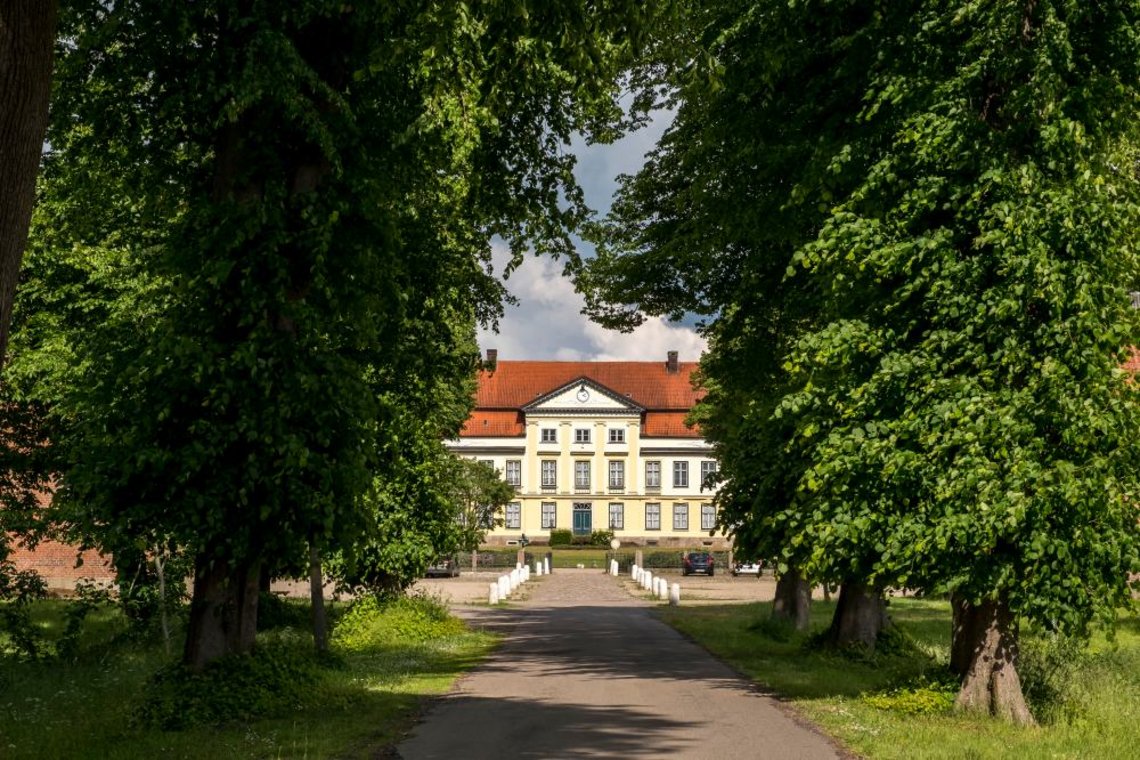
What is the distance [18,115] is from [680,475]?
303 ft

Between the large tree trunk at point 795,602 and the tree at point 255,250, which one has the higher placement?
the tree at point 255,250

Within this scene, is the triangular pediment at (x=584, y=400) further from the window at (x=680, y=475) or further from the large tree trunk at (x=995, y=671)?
the large tree trunk at (x=995, y=671)

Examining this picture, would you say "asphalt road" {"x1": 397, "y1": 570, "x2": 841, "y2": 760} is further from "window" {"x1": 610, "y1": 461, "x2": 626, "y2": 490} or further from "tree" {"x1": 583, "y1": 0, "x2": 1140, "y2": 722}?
"window" {"x1": 610, "y1": 461, "x2": 626, "y2": 490}

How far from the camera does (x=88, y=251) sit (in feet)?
67.2

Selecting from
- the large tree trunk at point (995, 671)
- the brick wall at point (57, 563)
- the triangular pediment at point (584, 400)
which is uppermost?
the triangular pediment at point (584, 400)

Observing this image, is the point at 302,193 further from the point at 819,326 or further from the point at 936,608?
the point at 936,608

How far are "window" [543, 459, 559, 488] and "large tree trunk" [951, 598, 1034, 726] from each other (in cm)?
8499

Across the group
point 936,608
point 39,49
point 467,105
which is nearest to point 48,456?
point 467,105

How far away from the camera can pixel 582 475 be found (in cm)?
9762

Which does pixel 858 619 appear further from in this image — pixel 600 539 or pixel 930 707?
pixel 600 539

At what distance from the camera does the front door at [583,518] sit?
97188mm

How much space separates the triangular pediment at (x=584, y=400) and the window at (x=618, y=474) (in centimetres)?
412

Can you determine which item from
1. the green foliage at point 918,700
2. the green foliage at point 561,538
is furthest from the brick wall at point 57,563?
the green foliage at point 561,538

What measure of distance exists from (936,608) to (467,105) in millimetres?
33806
